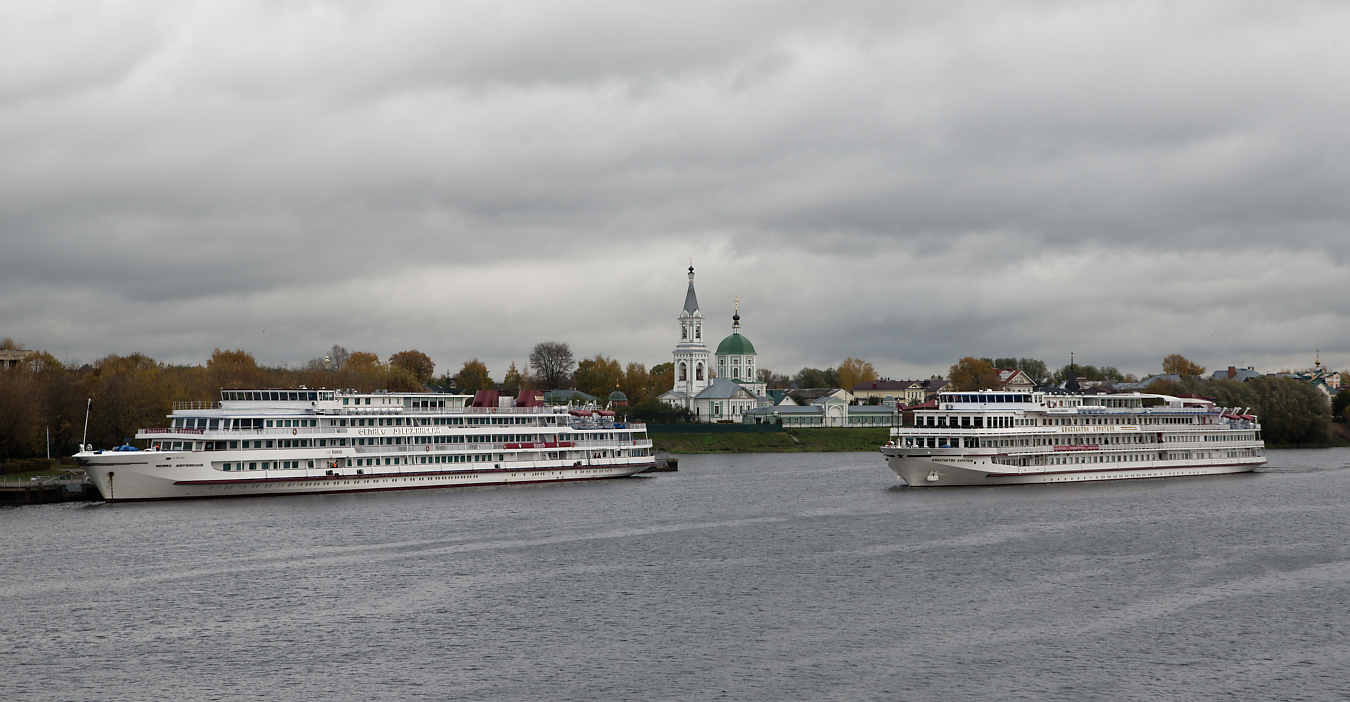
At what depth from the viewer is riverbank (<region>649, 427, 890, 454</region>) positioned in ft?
480

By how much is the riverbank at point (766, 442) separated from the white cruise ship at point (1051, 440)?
5572 centimetres

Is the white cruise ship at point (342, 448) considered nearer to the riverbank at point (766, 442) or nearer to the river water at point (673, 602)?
the river water at point (673, 602)

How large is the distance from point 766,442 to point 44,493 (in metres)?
94.7

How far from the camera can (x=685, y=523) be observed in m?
64.1

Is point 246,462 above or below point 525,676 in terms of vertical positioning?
above

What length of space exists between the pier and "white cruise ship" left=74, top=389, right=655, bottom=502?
124 inches

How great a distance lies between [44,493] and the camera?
72.9 metres

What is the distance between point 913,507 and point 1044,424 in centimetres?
2064

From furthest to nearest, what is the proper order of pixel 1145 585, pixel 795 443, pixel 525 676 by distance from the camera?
1. pixel 795 443
2. pixel 1145 585
3. pixel 525 676

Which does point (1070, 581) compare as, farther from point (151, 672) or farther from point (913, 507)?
point (151, 672)

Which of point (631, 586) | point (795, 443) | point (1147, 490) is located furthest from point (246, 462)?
point (795, 443)

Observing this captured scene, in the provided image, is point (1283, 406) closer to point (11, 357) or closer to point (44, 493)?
point (44, 493)

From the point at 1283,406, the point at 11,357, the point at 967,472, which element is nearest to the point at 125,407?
the point at 11,357

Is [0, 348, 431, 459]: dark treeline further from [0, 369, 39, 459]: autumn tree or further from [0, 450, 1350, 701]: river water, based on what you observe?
[0, 450, 1350, 701]: river water
